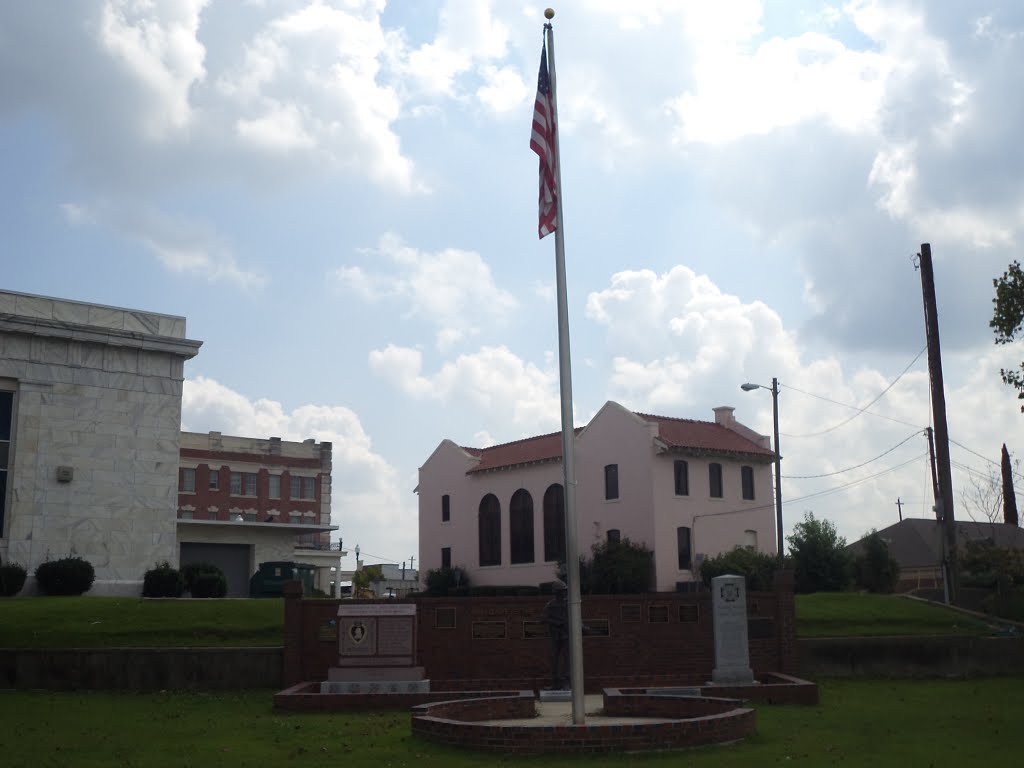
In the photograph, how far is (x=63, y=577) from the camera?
31.9m

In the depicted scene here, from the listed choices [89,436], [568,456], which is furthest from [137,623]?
[568,456]

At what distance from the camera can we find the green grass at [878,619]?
28453mm

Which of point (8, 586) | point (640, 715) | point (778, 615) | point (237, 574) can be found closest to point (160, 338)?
point (8, 586)

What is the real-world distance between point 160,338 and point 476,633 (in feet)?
61.5

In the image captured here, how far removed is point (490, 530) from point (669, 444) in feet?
43.7

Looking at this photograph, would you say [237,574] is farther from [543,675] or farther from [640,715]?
[640,715]

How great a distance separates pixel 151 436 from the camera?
1419 inches

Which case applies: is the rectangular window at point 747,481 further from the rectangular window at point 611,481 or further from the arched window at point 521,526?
the arched window at point 521,526

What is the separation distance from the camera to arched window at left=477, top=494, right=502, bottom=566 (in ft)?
188

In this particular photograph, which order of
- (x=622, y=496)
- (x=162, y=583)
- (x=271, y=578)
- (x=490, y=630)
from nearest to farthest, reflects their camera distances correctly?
(x=490, y=630), (x=162, y=583), (x=271, y=578), (x=622, y=496)

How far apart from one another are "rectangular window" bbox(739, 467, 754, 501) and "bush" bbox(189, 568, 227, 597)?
2755 cm

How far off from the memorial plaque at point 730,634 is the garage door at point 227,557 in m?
31.9

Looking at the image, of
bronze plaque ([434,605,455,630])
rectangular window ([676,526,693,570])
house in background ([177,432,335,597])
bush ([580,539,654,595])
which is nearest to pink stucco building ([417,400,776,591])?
rectangular window ([676,526,693,570])

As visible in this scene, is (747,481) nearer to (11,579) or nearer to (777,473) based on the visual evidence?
(777,473)
